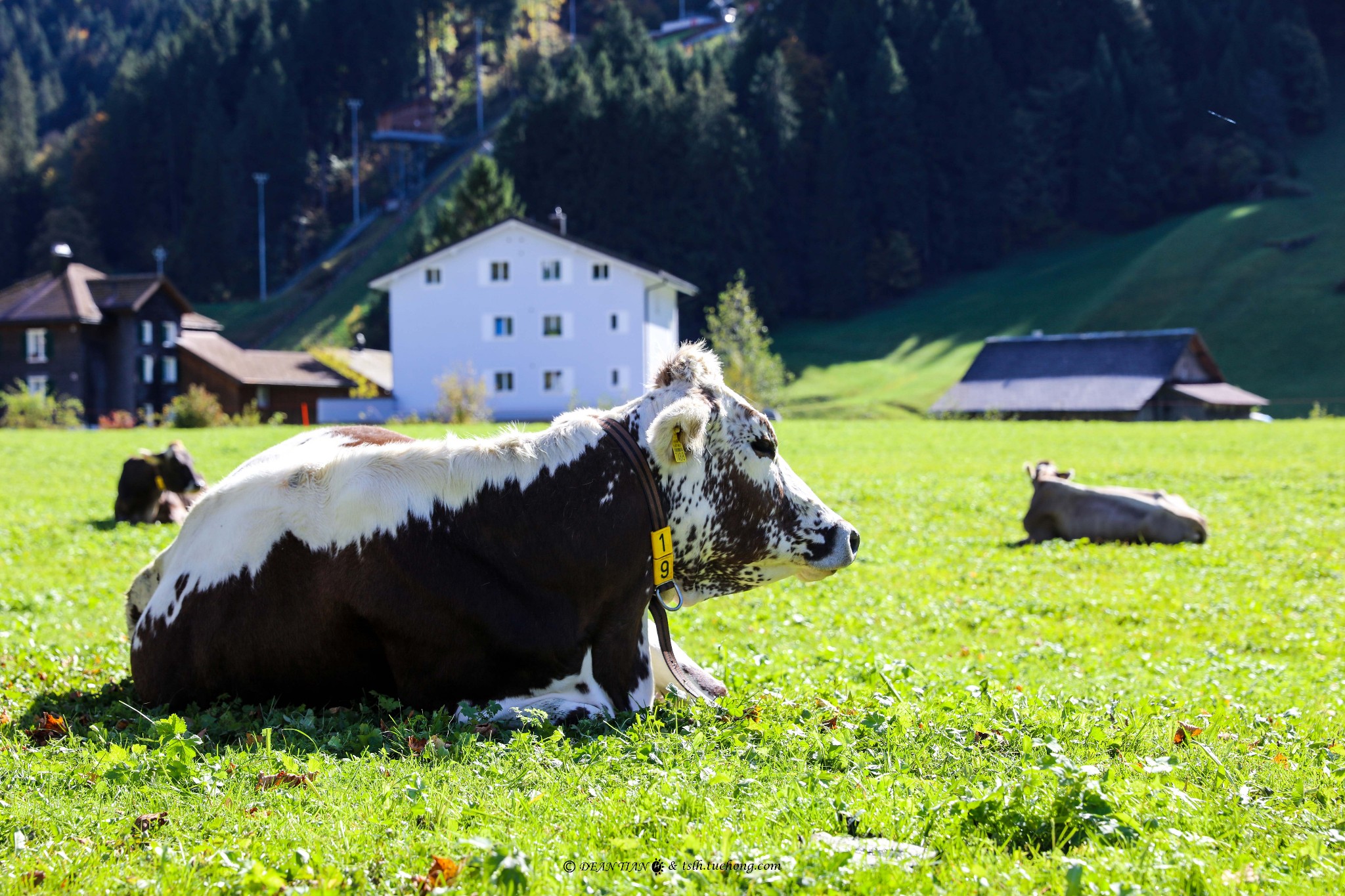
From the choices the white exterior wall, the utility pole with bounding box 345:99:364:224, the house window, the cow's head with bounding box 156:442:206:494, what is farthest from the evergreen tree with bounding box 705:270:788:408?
the utility pole with bounding box 345:99:364:224

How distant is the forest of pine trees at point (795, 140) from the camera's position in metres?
95.4

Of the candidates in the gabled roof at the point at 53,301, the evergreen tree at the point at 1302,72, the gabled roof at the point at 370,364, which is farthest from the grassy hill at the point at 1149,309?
the gabled roof at the point at 53,301

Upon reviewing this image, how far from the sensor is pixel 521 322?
6438cm

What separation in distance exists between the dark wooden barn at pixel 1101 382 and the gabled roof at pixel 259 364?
1503 inches

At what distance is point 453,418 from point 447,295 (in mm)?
18312

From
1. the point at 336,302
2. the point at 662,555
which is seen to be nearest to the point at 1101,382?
the point at 662,555

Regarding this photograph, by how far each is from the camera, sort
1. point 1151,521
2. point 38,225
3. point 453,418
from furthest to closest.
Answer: point 38,225 < point 453,418 < point 1151,521

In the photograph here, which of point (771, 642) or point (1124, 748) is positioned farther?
point (771, 642)

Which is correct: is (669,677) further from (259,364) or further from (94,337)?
(94,337)

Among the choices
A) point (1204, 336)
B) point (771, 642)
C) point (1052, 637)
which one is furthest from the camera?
point (1204, 336)

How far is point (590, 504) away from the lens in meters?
5.27

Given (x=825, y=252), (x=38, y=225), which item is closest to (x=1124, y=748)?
(x=825, y=252)

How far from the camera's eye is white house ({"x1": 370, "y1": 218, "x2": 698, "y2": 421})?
63906 mm

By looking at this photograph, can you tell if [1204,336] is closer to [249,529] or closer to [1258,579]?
[1258,579]
